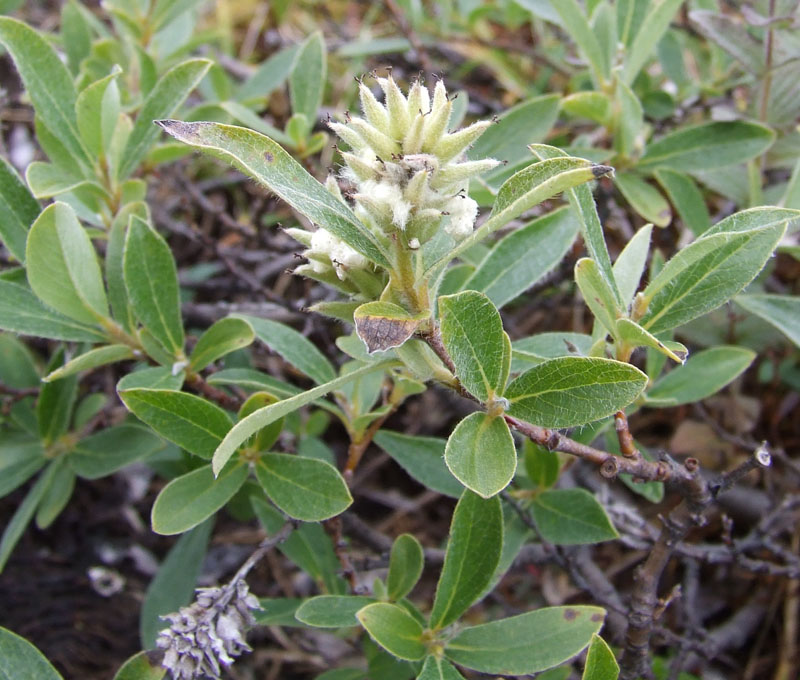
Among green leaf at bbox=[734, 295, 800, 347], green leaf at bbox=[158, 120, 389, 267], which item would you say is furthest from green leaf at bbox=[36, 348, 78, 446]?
green leaf at bbox=[734, 295, 800, 347]

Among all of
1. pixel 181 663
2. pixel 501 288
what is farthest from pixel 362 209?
pixel 181 663

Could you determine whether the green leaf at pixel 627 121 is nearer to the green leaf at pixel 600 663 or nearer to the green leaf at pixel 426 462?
the green leaf at pixel 426 462

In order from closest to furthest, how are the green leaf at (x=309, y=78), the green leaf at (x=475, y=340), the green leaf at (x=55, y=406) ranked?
the green leaf at (x=475, y=340) < the green leaf at (x=55, y=406) < the green leaf at (x=309, y=78)

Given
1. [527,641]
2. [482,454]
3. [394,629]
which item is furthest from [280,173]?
[527,641]

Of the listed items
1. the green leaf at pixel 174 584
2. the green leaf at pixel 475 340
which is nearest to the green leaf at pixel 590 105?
the green leaf at pixel 475 340

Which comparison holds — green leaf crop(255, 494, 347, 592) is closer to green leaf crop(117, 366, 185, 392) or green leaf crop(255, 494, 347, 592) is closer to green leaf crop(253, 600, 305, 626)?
green leaf crop(253, 600, 305, 626)

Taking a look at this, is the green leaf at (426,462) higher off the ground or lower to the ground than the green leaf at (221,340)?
lower
